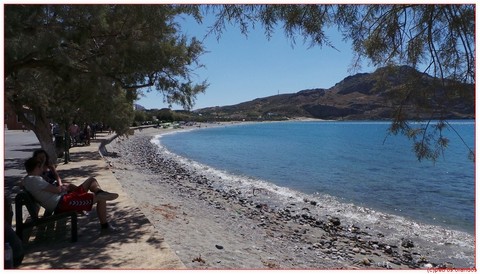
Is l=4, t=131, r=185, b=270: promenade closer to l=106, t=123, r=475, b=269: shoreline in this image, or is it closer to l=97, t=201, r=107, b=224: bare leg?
l=97, t=201, r=107, b=224: bare leg

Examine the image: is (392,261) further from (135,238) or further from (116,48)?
(116,48)

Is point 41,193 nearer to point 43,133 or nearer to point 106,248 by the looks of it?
point 106,248

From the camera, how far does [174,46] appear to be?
8438 millimetres

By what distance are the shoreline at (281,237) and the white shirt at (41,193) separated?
4.85 ft

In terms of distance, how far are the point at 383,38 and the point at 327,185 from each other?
13015 mm

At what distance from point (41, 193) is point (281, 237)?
4.72 m

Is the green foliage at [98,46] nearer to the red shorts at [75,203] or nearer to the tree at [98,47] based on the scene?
the tree at [98,47]

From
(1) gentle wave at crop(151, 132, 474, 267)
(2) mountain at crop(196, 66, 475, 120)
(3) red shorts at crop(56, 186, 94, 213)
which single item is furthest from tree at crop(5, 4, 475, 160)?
(1) gentle wave at crop(151, 132, 474, 267)

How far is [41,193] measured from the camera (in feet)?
15.5

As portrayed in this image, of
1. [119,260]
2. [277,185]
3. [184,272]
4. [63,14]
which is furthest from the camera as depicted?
[277,185]

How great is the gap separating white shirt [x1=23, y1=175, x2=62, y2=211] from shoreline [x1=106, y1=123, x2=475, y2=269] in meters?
1.48

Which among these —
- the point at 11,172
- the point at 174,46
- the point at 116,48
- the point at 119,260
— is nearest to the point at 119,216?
the point at 119,260

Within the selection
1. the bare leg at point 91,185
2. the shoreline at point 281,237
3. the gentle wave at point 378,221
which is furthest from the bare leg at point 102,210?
the gentle wave at point 378,221

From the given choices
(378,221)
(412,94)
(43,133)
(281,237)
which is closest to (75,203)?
(412,94)
